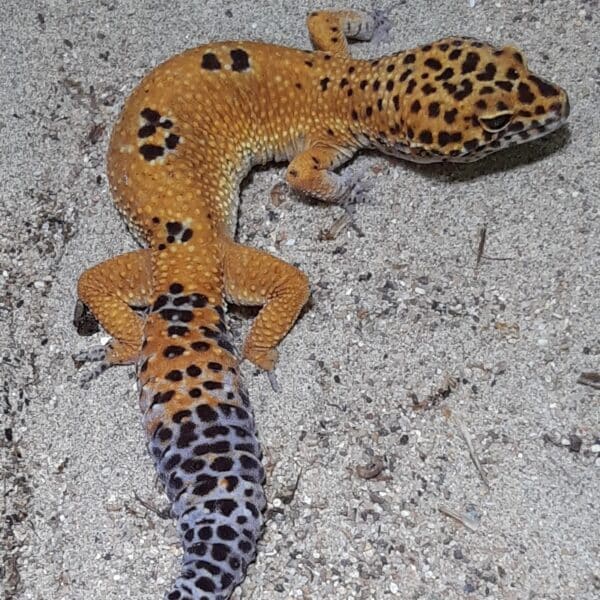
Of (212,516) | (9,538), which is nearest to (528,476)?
(212,516)

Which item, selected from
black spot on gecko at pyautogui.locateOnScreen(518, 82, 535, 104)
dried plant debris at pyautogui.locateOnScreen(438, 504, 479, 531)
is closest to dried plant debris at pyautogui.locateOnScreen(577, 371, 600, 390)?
dried plant debris at pyautogui.locateOnScreen(438, 504, 479, 531)

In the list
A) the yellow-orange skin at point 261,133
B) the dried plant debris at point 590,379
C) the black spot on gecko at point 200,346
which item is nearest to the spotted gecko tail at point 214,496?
the black spot on gecko at point 200,346

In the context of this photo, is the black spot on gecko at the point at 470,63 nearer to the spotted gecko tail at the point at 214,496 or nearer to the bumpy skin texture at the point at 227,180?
the bumpy skin texture at the point at 227,180

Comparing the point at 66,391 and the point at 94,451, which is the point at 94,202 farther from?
the point at 94,451

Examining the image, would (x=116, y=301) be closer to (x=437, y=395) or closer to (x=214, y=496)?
(x=214, y=496)

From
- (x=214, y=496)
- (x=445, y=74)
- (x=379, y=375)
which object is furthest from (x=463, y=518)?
(x=445, y=74)

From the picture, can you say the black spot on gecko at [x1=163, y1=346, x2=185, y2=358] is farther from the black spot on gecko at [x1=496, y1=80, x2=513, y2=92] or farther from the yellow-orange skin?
the black spot on gecko at [x1=496, y1=80, x2=513, y2=92]
